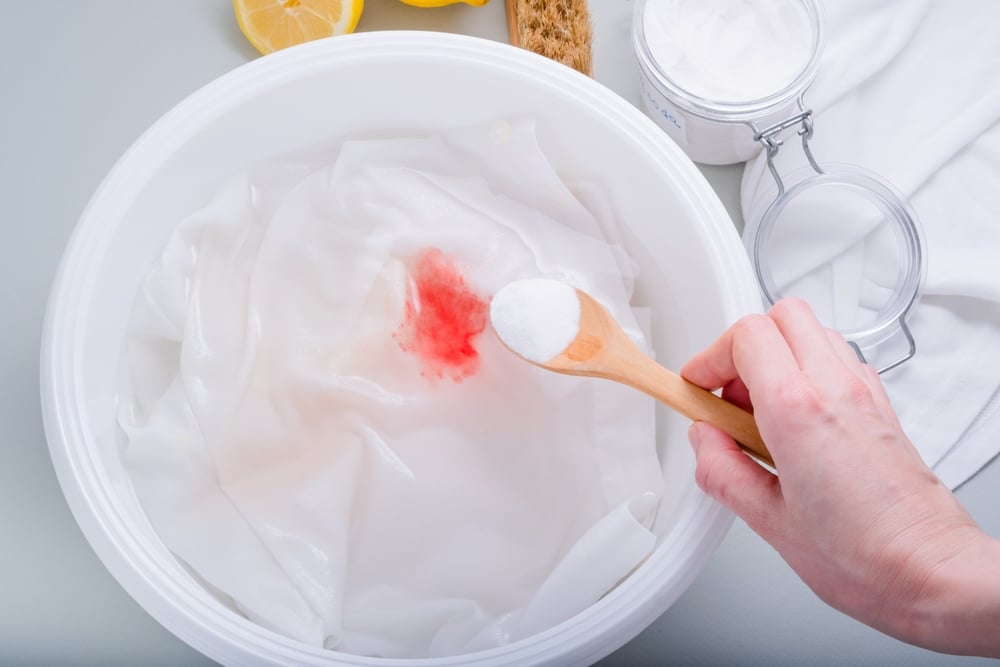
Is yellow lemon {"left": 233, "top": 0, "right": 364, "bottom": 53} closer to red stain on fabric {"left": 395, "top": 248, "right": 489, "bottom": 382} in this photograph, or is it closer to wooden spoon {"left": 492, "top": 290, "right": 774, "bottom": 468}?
red stain on fabric {"left": 395, "top": 248, "right": 489, "bottom": 382}

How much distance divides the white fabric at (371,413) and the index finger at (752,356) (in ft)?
0.54

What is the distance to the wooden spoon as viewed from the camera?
0.53 meters

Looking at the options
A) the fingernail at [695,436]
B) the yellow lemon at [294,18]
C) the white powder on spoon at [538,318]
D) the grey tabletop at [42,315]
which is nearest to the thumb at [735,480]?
the fingernail at [695,436]

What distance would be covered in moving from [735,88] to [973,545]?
1.42 ft

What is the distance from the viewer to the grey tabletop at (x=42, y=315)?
0.71 metres

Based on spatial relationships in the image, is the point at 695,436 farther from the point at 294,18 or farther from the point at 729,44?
the point at 294,18

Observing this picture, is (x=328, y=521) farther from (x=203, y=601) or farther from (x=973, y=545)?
(x=973, y=545)

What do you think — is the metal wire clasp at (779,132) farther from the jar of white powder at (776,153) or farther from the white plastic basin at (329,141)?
the white plastic basin at (329,141)

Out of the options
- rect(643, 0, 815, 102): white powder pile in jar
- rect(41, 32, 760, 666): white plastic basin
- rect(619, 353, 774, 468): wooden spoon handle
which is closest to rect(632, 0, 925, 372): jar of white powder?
rect(643, 0, 815, 102): white powder pile in jar

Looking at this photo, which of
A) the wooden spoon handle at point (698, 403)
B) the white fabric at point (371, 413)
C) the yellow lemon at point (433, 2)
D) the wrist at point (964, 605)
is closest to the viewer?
the wrist at point (964, 605)

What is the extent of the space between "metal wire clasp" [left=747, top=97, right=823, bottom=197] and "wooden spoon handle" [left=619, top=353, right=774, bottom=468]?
25cm

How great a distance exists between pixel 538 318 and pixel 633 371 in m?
0.07

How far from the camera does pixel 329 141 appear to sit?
0.74m

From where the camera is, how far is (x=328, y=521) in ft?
2.24
